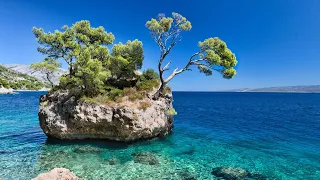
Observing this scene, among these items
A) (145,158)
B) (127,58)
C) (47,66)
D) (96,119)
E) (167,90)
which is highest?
(127,58)

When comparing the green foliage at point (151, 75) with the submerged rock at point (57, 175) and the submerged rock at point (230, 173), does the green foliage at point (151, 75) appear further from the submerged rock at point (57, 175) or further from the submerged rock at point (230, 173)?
the submerged rock at point (57, 175)

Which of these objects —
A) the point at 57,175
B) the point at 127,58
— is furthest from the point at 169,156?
the point at 127,58

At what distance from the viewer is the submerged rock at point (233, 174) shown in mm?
15969

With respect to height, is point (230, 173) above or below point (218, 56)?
below

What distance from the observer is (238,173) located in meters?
16.7

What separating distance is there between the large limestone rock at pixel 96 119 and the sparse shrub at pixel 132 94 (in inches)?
30.3

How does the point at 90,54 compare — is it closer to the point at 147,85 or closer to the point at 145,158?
the point at 147,85

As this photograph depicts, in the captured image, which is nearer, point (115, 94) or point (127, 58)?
point (115, 94)

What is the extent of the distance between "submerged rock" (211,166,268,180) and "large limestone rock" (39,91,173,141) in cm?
975

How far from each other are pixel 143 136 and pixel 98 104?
6606mm

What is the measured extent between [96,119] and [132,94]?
5325mm

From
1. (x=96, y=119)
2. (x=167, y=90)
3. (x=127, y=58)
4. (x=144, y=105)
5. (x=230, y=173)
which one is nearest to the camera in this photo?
(x=230, y=173)

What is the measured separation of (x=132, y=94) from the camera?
84.7 ft

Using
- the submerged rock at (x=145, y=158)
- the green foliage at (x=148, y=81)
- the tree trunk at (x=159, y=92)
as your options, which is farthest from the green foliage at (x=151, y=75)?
the submerged rock at (x=145, y=158)
